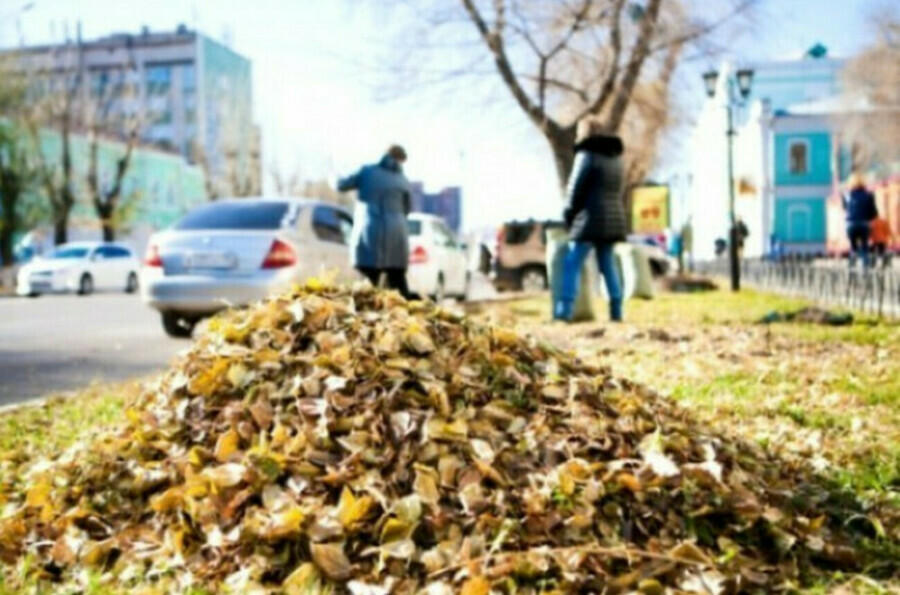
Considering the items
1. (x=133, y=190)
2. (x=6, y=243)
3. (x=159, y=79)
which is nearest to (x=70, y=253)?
(x=6, y=243)

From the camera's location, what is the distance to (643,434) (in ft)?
11.0

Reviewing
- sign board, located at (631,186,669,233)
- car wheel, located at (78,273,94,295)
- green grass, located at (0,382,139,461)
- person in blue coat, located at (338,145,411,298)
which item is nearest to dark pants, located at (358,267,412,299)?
person in blue coat, located at (338,145,411,298)

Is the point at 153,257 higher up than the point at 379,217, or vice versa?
the point at 379,217

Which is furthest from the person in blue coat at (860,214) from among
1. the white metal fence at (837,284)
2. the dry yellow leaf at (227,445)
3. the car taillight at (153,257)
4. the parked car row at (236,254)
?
the dry yellow leaf at (227,445)

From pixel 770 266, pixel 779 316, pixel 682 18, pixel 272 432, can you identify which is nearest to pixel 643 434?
pixel 272 432

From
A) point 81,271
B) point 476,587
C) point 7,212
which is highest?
point 7,212

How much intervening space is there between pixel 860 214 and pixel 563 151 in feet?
16.7

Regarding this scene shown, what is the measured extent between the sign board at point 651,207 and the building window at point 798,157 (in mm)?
28865

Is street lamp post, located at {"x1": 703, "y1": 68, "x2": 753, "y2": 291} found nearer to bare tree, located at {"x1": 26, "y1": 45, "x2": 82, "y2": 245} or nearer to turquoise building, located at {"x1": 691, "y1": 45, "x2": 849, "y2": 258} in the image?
bare tree, located at {"x1": 26, "y1": 45, "x2": 82, "y2": 245}

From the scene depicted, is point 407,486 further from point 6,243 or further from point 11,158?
point 11,158

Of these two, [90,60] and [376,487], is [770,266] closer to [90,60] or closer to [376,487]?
[376,487]

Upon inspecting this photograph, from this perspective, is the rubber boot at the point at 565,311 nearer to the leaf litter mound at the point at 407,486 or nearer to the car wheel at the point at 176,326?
the car wheel at the point at 176,326

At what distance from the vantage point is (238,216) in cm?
1012

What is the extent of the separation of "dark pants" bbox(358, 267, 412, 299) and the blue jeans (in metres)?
1.55
